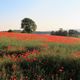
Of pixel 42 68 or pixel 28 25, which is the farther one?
pixel 28 25

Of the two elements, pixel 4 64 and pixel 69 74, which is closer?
pixel 69 74

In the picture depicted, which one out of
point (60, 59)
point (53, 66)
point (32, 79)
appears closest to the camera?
point (32, 79)

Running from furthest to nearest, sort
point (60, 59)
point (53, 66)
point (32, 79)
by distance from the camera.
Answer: point (60, 59)
point (53, 66)
point (32, 79)

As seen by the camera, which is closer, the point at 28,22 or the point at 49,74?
the point at 49,74

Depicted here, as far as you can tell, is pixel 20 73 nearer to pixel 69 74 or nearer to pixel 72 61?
pixel 69 74

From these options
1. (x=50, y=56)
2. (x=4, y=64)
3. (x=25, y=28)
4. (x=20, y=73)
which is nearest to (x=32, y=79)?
(x=20, y=73)

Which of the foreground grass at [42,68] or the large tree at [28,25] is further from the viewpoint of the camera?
the large tree at [28,25]

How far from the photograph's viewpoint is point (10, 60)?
414 inches

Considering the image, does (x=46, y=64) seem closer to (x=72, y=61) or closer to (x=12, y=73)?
(x=72, y=61)

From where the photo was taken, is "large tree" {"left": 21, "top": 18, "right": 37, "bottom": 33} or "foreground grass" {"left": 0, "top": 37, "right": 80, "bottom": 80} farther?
"large tree" {"left": 21, "top": 18, "right": 37, "bottom": 33}

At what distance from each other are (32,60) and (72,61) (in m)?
1.63

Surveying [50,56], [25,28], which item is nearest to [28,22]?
[25,28]

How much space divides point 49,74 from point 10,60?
2.36 m

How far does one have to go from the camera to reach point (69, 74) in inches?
348
